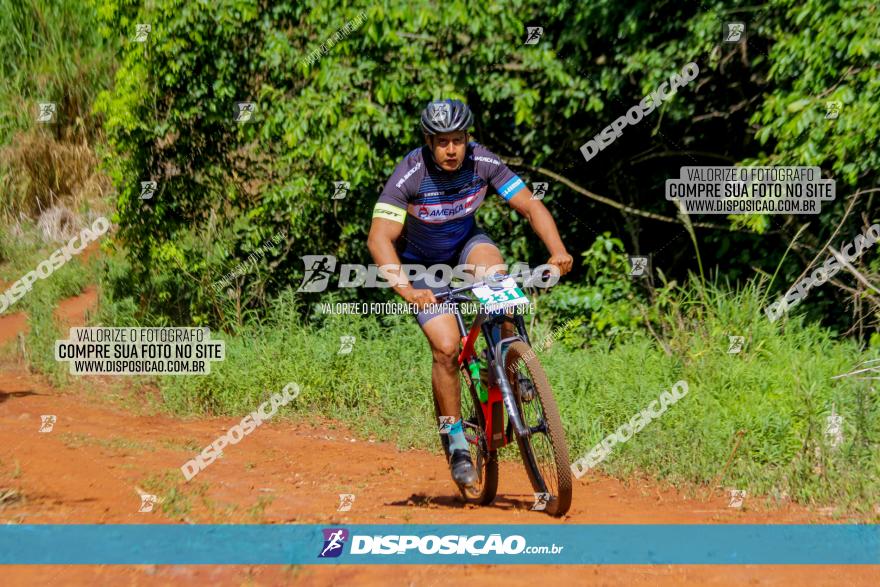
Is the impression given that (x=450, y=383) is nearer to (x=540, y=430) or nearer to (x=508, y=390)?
(x=508, y=390)

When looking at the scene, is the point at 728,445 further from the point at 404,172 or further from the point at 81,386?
the point at 81,386

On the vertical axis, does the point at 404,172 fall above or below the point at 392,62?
below

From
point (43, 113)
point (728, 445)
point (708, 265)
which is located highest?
point (43, 113)

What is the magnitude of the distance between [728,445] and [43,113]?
1149 cm

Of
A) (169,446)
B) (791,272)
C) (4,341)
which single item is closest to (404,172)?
(169,446)

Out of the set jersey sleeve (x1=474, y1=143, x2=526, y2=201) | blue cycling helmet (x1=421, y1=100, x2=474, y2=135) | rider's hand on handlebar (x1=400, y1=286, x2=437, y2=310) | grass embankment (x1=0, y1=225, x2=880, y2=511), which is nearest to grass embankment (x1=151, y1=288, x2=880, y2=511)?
grass embankment (x1=0, y1=225, x2=880, y2=511)

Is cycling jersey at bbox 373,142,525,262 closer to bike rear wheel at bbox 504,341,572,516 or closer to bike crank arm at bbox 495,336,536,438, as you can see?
bike crank arm at bbox 495,336,536,438

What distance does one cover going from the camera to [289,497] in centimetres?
652

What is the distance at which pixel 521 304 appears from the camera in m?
5.55

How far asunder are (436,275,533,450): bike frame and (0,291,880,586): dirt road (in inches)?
19.6

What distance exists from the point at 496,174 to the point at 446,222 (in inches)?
16.7

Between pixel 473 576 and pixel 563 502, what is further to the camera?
pixel 563 502

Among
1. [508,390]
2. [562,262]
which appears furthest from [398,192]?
[508,390]

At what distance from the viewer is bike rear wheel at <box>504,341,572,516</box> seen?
5266mm
